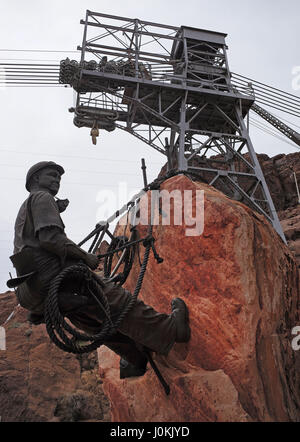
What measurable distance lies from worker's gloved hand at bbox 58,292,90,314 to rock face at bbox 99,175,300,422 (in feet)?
4.90

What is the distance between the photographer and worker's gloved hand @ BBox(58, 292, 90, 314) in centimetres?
318

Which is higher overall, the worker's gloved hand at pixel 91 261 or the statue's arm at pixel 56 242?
the statue's arm at pixel 56 242

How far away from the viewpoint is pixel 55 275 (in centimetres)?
321

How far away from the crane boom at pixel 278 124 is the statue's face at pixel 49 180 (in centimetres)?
1459

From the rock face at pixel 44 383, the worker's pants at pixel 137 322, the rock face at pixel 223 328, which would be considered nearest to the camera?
the rock face at pixel 223 328

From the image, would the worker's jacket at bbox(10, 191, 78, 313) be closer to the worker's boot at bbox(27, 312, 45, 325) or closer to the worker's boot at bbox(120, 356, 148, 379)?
the worker's boot at bbox(27, 312, 45, 325)

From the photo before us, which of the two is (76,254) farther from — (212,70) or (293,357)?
(212,70)

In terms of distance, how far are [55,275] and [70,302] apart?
32 cm

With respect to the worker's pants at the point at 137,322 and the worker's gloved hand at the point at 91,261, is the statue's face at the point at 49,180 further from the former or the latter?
the worker's pants at the point at 137,322

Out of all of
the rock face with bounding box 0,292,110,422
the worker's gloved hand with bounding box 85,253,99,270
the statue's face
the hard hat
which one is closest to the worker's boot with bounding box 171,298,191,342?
the worker's gloved hand with bounding box 85,253,99,270

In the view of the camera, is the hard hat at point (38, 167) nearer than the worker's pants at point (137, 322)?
No

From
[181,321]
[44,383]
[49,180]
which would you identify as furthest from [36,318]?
[44,383]

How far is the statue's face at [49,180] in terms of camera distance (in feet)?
12.0

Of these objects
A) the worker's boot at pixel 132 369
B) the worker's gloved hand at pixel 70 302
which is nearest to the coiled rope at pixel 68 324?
the worker's gloved hand at pixel 70 302
